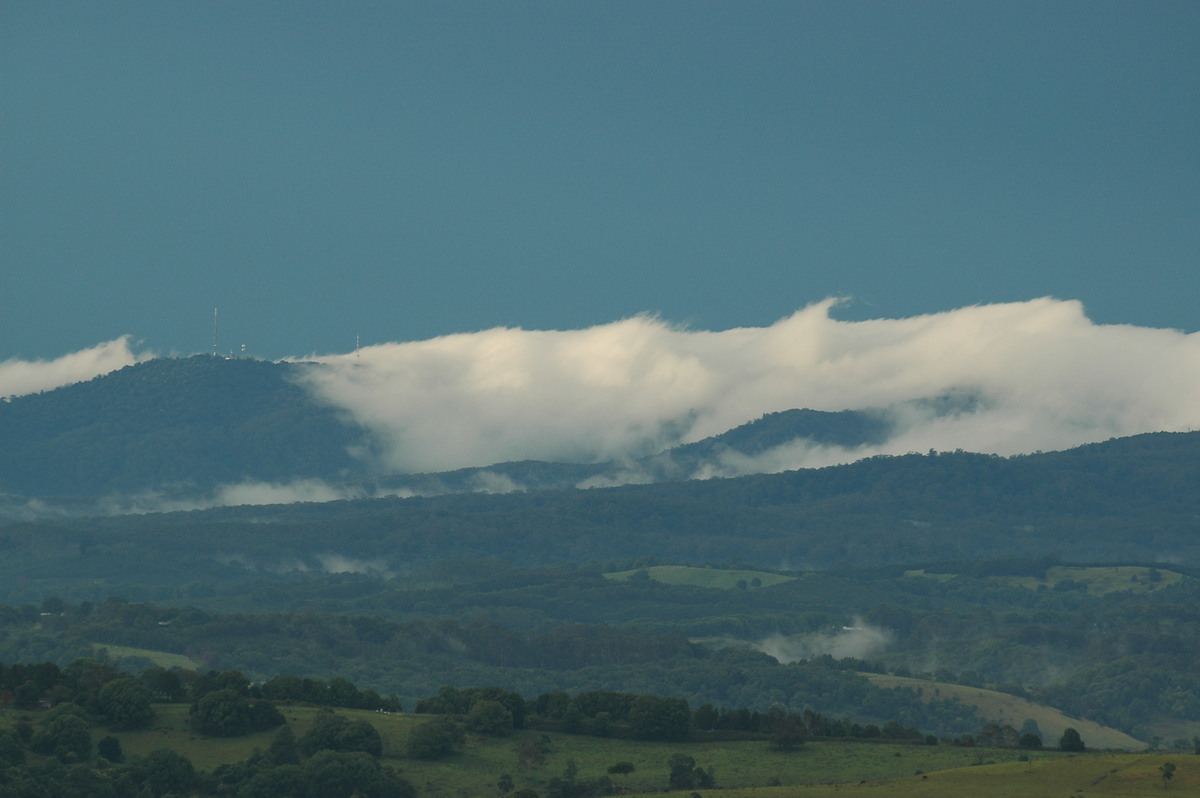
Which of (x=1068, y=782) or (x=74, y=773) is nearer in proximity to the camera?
(x=1068, y=782)

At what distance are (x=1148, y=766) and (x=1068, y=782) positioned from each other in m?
7.93

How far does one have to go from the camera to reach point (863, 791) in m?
180

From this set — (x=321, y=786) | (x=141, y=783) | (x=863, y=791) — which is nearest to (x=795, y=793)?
(x=863, y=791)

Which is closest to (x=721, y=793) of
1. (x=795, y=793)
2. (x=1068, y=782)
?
(x=795, y=793)

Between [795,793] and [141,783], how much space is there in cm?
7332

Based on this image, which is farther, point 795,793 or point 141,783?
point 141,783

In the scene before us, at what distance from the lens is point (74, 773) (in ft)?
633

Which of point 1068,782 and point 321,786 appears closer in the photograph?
point 1068,782

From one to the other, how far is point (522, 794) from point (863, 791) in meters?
36.8

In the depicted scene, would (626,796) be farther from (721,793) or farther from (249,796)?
(249,796)

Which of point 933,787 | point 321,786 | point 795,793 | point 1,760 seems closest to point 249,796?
point 321,786

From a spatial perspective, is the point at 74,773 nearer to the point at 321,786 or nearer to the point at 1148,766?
the point at 321,786

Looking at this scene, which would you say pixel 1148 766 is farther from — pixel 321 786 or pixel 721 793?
pixel 321 786

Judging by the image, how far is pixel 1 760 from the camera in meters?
191
